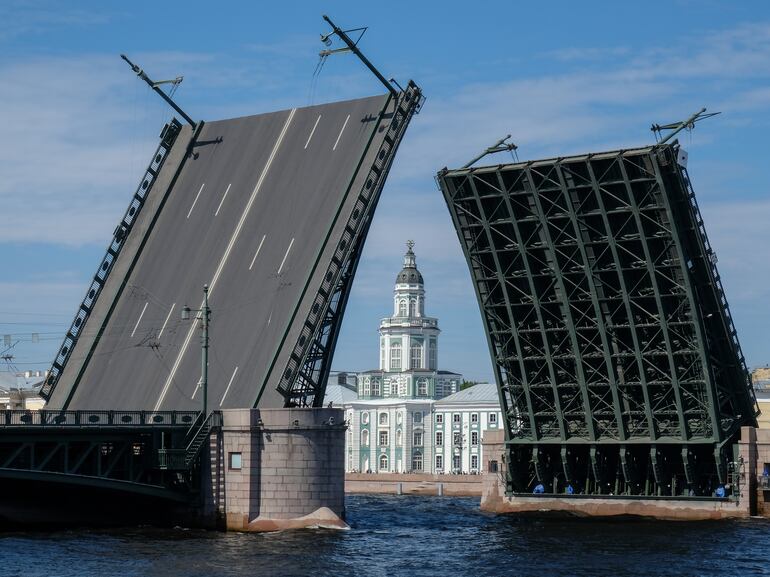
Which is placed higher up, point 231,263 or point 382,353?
point 382,353

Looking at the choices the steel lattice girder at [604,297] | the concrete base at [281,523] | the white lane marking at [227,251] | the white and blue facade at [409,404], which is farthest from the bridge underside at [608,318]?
the white and blue facade at [409,404]

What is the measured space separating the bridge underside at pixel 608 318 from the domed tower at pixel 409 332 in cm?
7557

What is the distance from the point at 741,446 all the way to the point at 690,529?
175 inches

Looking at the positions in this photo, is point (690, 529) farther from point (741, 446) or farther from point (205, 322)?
point (205, 322)

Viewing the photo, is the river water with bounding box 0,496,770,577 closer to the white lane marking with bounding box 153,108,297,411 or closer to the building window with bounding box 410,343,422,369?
the white lane marking with bounding box 153,108,297,411

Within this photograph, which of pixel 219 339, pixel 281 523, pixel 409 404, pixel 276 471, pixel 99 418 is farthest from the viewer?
pixel 409 404

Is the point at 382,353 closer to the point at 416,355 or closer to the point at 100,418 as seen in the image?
the point at 416,355

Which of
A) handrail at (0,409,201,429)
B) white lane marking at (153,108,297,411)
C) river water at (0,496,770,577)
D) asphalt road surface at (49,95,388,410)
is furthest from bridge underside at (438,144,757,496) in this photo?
handrail at (0,409,201,429)

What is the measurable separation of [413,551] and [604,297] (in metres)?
11.7

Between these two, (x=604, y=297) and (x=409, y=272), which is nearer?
(x=604, y=297)

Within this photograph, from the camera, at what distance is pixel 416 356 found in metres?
132

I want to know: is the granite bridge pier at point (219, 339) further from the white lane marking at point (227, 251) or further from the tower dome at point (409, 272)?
the tower dome at point (409, 272)

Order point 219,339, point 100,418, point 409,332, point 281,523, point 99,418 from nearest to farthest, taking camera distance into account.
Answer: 1. point 281,523
2. point 99,418
3. point 100,418
4. point 219,339
5. point 409,332

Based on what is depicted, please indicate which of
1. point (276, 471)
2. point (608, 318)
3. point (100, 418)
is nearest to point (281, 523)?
point (276, 471)
